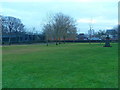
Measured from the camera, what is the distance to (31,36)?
70375 mm

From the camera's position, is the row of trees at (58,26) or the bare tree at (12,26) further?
→ the bare tree at (12,26)

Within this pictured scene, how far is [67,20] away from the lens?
5922 centimetres

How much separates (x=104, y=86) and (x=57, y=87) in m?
1.43

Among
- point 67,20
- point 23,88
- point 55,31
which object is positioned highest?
point 67,20

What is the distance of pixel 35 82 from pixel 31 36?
214 feet

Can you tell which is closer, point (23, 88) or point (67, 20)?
point (23, 88)

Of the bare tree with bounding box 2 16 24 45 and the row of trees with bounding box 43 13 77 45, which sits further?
the bare tree with bounding box 2 16 24 45

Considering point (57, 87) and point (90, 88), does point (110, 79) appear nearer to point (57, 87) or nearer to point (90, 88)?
point (90, 88)

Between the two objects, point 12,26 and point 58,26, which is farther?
point 12,26

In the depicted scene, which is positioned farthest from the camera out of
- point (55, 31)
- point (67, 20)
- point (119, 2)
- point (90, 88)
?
point (67, 20)

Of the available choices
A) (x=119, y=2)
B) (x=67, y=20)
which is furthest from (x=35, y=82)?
(x=67, y=20)

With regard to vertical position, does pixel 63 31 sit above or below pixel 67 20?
below

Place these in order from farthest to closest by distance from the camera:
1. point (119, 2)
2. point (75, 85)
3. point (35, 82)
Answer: point (119, 2) → point (35, 82) → point (75, 85)

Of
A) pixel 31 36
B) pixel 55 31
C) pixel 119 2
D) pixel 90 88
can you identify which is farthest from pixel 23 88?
pixel 31 36
